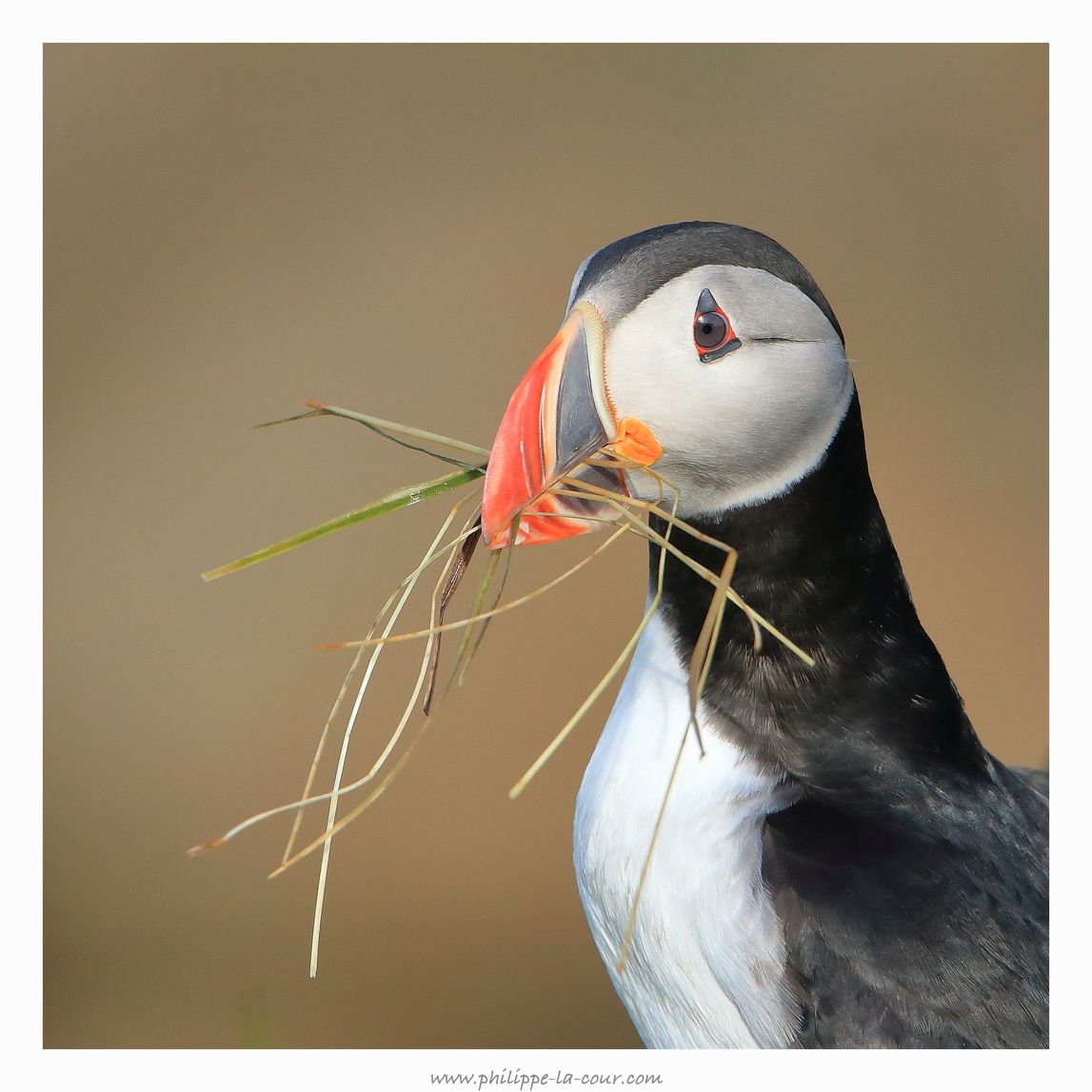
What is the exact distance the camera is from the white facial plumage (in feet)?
5.80

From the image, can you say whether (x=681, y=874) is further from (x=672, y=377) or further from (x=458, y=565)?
(x=672, y=377)

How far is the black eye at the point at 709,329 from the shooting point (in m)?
1.76

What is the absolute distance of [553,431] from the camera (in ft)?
5.93

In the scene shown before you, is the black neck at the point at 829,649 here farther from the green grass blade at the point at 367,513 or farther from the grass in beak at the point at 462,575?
the green grass blade at the point at 367,513

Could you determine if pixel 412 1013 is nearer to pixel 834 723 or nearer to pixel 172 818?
pixel 172 818

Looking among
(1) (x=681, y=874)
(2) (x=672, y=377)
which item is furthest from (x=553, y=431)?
(1) (x=681, y=874)

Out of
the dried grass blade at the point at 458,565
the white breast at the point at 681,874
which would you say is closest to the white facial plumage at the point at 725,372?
the dried grass blade at the point at 458,565

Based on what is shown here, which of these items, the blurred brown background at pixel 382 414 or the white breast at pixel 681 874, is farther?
the blurred brown background at pixel 382 414

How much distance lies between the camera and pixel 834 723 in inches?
76.9

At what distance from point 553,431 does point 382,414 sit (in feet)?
11.1

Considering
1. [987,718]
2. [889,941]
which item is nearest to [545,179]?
[987,718]

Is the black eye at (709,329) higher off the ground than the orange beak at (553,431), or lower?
higher

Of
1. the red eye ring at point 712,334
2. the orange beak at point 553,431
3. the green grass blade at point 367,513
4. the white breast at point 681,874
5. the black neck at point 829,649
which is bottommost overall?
the white breast at point 681,874

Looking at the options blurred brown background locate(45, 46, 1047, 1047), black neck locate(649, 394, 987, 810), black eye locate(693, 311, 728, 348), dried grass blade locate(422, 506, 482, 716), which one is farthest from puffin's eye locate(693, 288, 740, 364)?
blurred brown background locate(45, 46, 1047, 1047)
